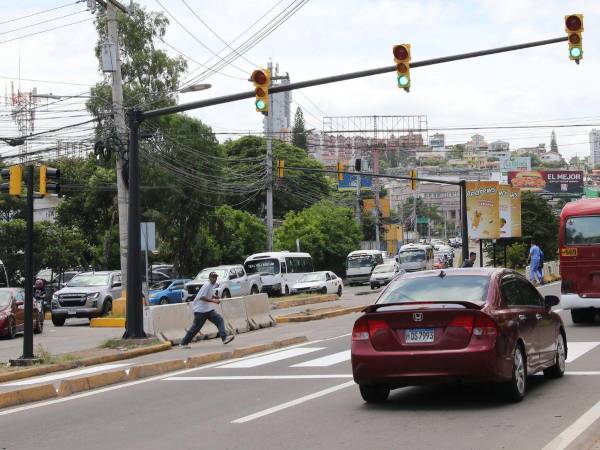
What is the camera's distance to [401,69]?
68.2 ft

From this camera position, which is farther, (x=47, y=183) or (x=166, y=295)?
(x=166, y=295)

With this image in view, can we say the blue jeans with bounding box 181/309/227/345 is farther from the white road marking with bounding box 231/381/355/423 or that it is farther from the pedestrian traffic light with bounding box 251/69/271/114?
the white road marking with bounding box 231/381/355/423

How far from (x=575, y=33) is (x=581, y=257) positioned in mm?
5010

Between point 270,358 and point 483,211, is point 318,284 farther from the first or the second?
point 270,358

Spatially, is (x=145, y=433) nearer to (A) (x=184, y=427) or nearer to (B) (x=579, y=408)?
(A) (x=184, y=427)

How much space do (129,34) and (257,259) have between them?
46.9 feet

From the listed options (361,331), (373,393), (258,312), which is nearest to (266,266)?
(258,312)

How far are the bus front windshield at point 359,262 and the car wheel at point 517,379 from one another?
58.8m

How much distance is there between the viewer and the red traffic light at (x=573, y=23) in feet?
67.5

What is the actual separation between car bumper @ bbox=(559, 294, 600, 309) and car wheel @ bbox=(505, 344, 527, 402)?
35.2 ft

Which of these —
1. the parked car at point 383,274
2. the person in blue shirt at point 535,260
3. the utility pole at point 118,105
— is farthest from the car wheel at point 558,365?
the parked car at point 383,274

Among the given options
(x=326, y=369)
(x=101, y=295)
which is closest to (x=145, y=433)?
(x=326, y=369)

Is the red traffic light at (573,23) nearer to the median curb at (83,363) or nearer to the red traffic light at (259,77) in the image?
the red traffic light at (259,77)

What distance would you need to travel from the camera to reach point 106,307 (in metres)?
34.9
